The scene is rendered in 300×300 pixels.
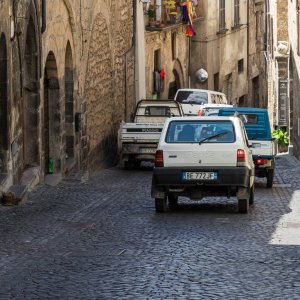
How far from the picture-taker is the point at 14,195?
1966cm

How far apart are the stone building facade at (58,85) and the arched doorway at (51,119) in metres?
0.02

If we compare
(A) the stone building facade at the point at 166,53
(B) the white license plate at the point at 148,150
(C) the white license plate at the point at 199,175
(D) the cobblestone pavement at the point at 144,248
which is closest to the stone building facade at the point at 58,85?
(B) the white license plate at the point at 148,150

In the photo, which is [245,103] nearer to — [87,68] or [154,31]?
[154,31]

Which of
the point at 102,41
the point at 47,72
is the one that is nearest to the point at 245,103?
the point at 102,41

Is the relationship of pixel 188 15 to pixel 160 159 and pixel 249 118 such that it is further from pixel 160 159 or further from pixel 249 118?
pixel 160 159

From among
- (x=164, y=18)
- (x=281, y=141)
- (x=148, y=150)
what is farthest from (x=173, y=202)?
(x=281, y=141)

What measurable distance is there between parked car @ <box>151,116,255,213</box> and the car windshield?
26.2 meters

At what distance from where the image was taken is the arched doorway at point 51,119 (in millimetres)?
25766

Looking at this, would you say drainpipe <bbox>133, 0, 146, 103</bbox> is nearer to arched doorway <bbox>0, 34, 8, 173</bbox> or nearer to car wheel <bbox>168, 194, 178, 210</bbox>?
arched doorway <bbox>0, 34, 8, 173</bbox>

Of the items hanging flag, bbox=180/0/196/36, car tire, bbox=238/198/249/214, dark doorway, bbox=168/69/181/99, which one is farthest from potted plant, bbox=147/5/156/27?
car tire, bbox=238/198/249/214

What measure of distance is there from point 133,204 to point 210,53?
33.5 meters

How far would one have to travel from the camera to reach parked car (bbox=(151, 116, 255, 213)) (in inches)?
717

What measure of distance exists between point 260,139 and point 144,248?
11968 millimetres

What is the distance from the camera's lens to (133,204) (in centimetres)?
2050
